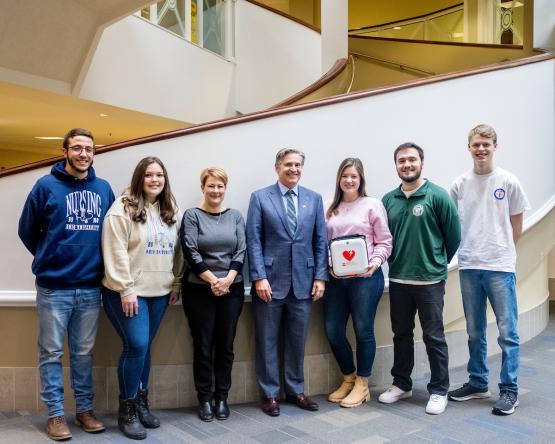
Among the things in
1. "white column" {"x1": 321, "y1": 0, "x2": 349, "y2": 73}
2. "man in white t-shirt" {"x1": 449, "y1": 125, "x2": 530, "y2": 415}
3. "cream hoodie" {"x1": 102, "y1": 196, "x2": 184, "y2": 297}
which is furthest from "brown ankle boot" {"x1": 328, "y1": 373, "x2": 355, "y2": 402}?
"white column" {"x1": 321, "y1": 0, "x2": 349, "y2": 73}

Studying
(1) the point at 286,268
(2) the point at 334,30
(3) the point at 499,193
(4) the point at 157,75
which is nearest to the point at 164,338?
(1) the point at 286,268

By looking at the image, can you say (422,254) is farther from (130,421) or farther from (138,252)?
(130,421)

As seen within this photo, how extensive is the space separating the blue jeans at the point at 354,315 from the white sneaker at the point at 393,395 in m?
0.15

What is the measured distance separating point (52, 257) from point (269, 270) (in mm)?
1063

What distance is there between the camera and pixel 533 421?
9.31ft

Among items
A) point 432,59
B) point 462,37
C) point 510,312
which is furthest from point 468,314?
point 462,37

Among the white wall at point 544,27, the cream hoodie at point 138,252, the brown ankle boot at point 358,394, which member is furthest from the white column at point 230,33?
the brown ankle boot at point 358,394

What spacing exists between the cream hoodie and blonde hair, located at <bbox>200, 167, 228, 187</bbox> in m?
0.27

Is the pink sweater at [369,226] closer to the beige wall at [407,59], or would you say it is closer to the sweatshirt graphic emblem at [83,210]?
the sweatshirt graphic emblem at [83,210]

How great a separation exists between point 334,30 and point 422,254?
3716 mm

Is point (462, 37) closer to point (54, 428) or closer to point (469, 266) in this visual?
point (469, 266)

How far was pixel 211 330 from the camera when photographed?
2893mm

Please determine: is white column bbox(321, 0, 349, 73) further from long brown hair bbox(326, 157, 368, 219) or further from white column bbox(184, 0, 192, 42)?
long brown hair bbox(326, 157, 368, 219)

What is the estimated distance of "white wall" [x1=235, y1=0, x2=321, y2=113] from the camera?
7281 mm
